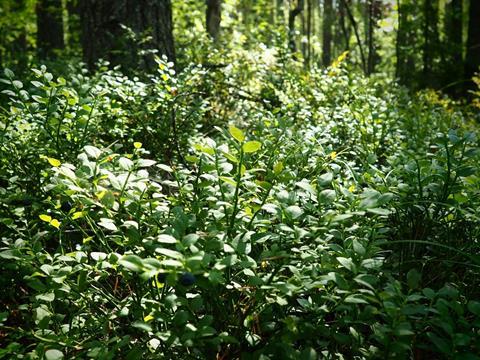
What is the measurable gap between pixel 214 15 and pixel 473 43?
465 centimetres

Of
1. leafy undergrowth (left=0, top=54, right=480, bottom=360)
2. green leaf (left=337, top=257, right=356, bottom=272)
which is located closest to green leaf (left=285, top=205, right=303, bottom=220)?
leafy undergrowth (left=0, top=54, right=480, bottom=360)

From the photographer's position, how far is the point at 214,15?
23.3 feet

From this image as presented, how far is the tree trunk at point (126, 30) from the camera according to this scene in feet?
11.6

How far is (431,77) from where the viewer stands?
1043 centimetres

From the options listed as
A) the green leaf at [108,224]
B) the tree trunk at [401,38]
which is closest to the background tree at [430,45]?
the tree trunk at [401,38]

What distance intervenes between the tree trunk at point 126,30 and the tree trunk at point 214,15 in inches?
135

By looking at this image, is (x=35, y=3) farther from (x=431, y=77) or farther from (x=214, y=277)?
(x=214, y=277)

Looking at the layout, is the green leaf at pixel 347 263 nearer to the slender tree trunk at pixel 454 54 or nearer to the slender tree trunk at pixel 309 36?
the slender tree trunk at pixel 309 36

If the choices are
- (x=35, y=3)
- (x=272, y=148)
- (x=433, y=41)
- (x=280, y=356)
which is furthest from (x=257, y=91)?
(x=433, y=41)

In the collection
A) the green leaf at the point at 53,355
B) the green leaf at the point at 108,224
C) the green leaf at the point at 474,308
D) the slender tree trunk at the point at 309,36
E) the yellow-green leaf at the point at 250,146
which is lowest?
the green leaf at the point at 53,355

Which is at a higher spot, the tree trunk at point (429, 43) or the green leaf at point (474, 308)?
the tree trunk at point (429, 43)

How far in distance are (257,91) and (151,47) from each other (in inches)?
36.1

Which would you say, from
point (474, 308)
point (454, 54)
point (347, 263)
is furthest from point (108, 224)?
point (454, 54)

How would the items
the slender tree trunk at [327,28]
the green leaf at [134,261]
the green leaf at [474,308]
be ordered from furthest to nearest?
the slender tree trunk at [327,28]
the green leaf at [474,308]
the green leaf at [134,261]
